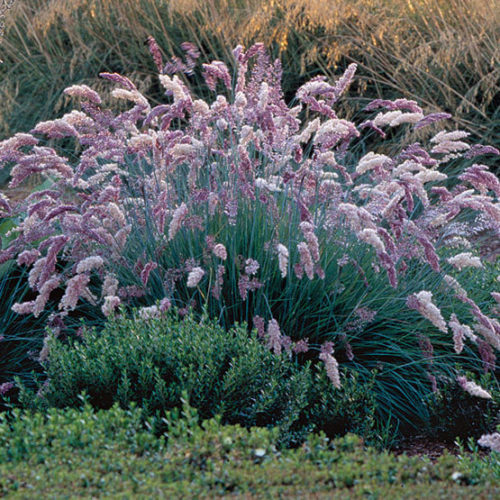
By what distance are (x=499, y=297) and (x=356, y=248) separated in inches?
31.4

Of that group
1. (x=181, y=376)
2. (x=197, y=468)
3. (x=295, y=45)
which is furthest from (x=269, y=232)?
(x=295, y=45)

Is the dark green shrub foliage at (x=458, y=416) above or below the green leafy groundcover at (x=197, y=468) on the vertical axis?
below

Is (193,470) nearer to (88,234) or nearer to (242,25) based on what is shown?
(88,234)

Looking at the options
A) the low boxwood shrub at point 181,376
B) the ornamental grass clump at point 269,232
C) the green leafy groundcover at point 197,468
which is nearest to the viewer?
the green leafy groundcover at point 197,468

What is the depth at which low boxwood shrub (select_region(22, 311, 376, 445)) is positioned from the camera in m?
2.99

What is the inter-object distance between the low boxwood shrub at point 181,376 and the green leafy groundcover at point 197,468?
17.9 inches

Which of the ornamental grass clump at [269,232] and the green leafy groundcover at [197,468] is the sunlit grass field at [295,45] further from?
the green leafy groundcover at [197,468]

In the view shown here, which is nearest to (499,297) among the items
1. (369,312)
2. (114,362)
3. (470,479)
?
(369,312)

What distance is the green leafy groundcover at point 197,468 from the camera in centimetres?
213

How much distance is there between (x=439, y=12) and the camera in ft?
24.1

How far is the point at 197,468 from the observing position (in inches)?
89.2

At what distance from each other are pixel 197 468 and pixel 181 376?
729mm

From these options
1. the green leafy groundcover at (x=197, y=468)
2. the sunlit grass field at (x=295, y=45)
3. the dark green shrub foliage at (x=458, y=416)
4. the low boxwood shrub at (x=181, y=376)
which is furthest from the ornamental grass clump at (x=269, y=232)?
the sunlit grass field at (x=295, y=45)

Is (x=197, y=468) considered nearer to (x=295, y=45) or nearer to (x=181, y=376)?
(x=181, y=376)
